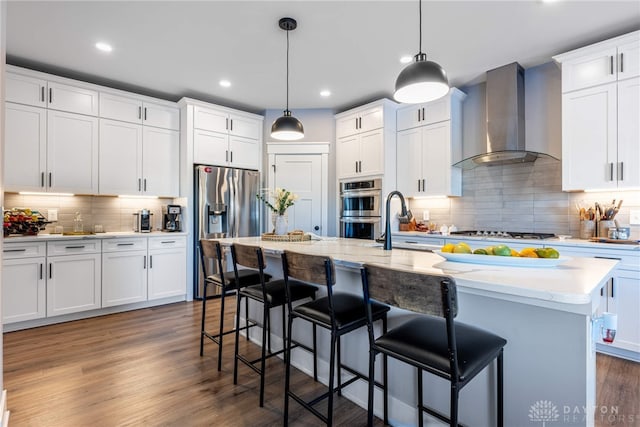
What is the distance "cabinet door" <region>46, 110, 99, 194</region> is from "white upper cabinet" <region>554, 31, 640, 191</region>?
201 inches

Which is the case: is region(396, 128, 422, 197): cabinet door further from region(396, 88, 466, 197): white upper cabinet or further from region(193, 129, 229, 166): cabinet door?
region(193, 129, 229, 166): cabinet door

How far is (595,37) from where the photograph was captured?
2.96 m

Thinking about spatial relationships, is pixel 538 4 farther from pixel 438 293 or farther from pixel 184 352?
pixel 184 352

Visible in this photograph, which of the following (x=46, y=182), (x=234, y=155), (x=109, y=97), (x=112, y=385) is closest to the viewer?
(x=112, y=385)

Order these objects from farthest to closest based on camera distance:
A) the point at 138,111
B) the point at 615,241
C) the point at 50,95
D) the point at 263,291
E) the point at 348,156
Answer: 1. the point at 348,156
2. the point at 138,111
3. the point at 50,95
4. the point at 615,241
5. the point at 263,291

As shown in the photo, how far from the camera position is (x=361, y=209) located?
461 cm

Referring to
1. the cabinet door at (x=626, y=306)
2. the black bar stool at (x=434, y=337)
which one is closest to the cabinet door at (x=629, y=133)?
the cabinet door at (x=626, y=306)

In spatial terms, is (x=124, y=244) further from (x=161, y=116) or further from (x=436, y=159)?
(x=436, y=159)

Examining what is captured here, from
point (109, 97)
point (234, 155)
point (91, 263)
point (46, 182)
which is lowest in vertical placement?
point (91, 263)

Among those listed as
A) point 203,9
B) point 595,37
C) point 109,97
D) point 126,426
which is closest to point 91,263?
point 109,97

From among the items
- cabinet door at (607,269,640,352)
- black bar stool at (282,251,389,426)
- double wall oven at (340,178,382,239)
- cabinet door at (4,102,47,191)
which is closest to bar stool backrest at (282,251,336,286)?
black bar stool at (282,251,389,426)

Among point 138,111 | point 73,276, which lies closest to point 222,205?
point 138,111

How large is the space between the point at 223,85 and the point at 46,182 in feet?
7.45

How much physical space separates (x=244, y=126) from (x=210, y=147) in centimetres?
67
